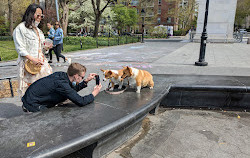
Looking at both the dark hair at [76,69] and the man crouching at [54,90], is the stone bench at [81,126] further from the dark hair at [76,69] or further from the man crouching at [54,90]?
the dark hair at [76,69]

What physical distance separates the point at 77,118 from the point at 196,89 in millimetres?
2874

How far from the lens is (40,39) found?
3.35 m

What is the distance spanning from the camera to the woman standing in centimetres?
302

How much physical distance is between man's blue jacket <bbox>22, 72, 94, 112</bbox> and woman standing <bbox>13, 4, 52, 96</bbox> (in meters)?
0.65

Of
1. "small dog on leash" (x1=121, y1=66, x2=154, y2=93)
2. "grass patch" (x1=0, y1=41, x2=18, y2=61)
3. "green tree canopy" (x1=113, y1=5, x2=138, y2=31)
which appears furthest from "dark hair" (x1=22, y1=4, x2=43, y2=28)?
"green tree canopy" (x1=113, y1=5, x2=138, y2=31)

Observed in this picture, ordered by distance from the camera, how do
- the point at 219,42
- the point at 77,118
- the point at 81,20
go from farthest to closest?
the point at 81,20 → the point at 219,42 → the point at 77,118

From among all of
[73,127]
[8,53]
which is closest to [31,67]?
[73,127]

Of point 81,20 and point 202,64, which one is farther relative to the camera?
point 81,20

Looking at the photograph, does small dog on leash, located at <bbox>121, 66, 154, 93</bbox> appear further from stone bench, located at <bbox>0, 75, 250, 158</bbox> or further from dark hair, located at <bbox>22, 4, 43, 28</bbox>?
dark hair, located at <bbox>22, 4, 43, 28</bbox>

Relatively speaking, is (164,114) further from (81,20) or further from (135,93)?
(81,20)

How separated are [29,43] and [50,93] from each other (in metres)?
1.11

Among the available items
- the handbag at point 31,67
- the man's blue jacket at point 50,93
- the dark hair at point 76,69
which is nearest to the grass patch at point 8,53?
the handbag at point 31,67

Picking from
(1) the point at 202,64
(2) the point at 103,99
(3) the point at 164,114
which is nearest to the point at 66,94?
(2) the point at 103,99

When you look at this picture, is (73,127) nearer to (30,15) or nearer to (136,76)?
(136,76)
